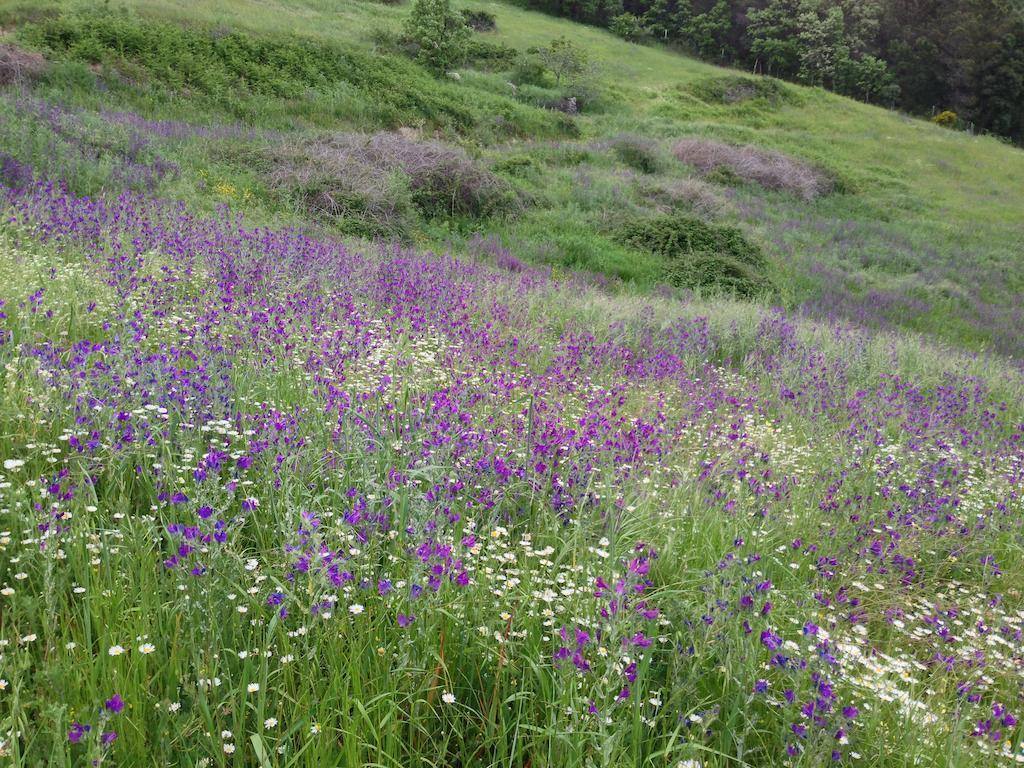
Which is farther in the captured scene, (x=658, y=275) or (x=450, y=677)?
(x=658, y=275)

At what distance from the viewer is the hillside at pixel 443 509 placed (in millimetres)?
1921

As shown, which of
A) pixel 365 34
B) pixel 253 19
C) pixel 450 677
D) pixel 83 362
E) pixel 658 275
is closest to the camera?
pixel 450 677

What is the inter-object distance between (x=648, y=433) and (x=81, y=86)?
1990cm

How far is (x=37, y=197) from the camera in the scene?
23.0 feet

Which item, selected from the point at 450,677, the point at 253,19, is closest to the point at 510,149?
the point at 253,19

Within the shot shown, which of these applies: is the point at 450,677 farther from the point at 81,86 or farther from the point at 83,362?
the point at 81,86

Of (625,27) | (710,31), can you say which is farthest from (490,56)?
(710,31)

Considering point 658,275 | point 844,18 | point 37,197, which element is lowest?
point 658,275

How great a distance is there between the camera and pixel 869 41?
6269 cm

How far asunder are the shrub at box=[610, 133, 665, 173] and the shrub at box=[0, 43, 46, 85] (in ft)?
61.6

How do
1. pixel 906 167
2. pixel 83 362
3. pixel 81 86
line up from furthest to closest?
1. pixel 906 167
2. pixel 81 86
3. pixel 83 362

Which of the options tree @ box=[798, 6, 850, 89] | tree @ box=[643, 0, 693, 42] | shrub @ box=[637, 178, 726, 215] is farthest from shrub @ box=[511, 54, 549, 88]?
tree @ box=[798, 6, 850, 89]

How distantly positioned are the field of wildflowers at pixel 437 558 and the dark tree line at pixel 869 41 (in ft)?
207

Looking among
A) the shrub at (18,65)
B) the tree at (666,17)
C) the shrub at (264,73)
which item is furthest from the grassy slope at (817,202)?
the tree at (666,17)
